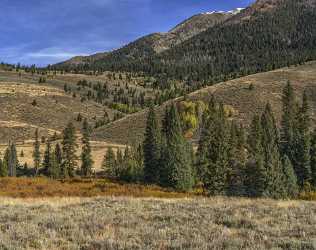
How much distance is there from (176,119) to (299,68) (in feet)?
460

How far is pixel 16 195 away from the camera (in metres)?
32.7

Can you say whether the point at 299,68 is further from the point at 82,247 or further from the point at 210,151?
the point at 82,247

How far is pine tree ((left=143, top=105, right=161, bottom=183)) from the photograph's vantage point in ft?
230

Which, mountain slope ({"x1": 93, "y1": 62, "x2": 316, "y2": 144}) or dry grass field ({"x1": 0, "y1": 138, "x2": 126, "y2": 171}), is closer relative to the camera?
dry grass field ({"x1": 0, "y1": 138, "x2": 126, "y2": 171})


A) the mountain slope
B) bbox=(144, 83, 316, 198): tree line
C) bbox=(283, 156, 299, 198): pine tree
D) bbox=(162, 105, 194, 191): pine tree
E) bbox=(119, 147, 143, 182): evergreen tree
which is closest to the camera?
bbox=(283, 156, 299, 198): pine tree

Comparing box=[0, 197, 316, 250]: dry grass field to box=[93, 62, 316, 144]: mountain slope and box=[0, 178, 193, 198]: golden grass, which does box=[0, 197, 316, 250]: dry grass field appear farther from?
box=[93, 62, 316, 144]: mountain slope

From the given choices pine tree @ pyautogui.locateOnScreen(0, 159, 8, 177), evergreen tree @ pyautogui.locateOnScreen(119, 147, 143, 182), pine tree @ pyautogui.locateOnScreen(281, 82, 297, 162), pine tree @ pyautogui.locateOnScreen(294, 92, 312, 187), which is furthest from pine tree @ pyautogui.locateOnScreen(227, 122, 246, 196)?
pine tree @ pyautogui.locateOnScreen(0, 159, 8, 177)

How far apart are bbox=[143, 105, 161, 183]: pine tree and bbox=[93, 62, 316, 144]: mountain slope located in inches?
2394

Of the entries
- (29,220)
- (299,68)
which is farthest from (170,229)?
(299,68)

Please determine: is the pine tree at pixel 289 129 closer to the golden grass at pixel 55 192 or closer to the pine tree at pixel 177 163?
the pine tree at pixel 177 163

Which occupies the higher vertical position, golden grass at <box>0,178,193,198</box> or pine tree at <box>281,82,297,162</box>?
pine tree at <box>281,82,297,162</box>

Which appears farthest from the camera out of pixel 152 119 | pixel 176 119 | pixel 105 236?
pixel 152 119

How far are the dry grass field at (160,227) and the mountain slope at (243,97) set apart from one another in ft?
379

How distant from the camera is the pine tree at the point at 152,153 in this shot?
70.0m
